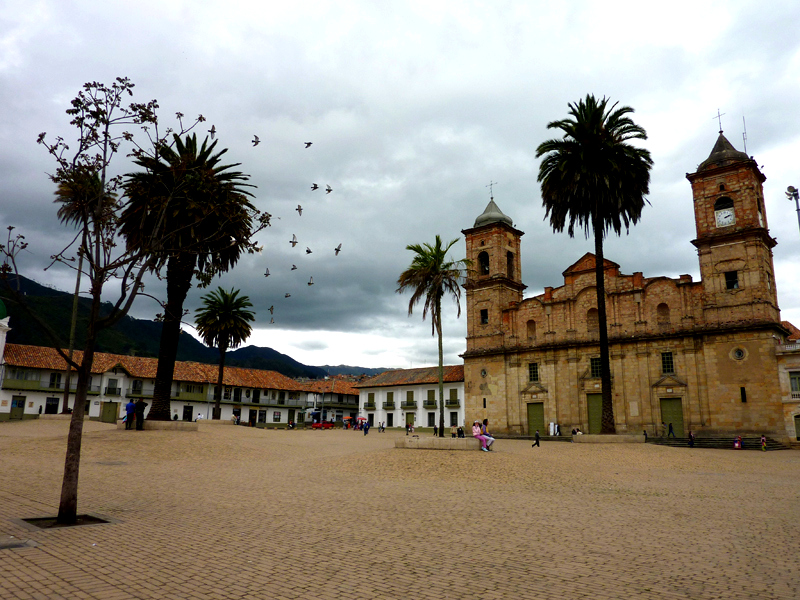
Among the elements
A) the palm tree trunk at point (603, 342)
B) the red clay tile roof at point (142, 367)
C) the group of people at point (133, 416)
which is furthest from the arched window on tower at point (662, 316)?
the red clay tile roof at point (142, 367)

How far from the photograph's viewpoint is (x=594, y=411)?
45.6m

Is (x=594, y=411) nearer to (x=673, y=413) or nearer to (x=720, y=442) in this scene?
(x=673, y=413)

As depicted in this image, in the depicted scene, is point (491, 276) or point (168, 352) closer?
point (168, 352)

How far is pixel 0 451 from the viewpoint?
18.6 m

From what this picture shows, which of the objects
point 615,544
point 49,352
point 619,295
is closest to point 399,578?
point 615,544

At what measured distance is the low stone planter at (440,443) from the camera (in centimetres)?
2319

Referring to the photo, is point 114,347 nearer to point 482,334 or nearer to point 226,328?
point 226,328

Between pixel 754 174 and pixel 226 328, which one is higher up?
pixel 754 174

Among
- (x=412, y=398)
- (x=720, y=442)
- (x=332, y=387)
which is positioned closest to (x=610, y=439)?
(x=720, y=442)

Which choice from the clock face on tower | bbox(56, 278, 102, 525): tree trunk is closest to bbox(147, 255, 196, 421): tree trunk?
bbox(56, 278, 102, 525): tree trunk

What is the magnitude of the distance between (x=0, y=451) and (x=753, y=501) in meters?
→ 22.7

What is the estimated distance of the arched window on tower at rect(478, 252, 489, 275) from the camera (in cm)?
5484

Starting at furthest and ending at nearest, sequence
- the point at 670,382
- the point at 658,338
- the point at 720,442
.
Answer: the point at 658,338 < the point at 670,382 < the point at 720,442

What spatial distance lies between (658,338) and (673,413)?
578cm
